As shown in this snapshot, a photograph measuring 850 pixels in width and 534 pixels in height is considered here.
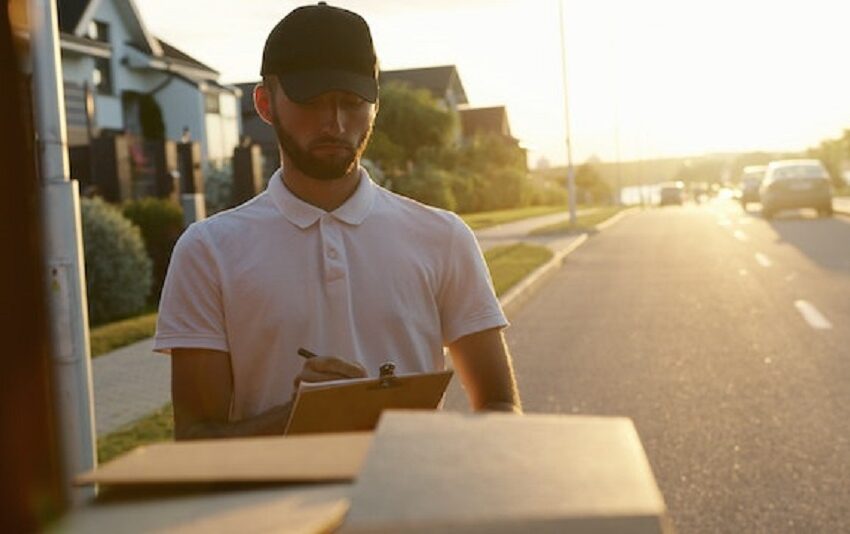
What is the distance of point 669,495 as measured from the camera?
6352 millimetres

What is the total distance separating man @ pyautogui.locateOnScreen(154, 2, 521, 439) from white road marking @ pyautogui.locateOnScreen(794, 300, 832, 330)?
10.6m

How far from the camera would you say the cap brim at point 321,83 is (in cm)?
248

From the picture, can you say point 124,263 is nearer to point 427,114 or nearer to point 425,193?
point 425,193

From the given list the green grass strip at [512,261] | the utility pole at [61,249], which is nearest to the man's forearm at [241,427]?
the utility pole at [61,249]

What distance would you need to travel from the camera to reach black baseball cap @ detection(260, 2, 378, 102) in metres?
2.47

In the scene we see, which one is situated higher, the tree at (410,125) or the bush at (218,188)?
the tree at (410,125)

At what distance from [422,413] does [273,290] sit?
3.86 feet

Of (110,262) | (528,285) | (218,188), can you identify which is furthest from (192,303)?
(218,188)

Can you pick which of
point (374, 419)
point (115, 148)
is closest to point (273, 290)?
point (374, 419)

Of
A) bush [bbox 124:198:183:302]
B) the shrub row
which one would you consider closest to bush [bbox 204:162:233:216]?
bush [bbox 124:198:183:302]

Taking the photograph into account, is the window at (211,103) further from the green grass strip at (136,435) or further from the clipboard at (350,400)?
the clipboard at (350,400)

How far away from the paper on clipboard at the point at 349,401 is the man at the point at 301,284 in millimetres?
353

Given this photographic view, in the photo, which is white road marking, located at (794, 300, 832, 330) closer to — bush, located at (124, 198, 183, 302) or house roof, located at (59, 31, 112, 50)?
bush, located at (124, 198, 183, 302)

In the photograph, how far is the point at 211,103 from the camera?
49.1 m
